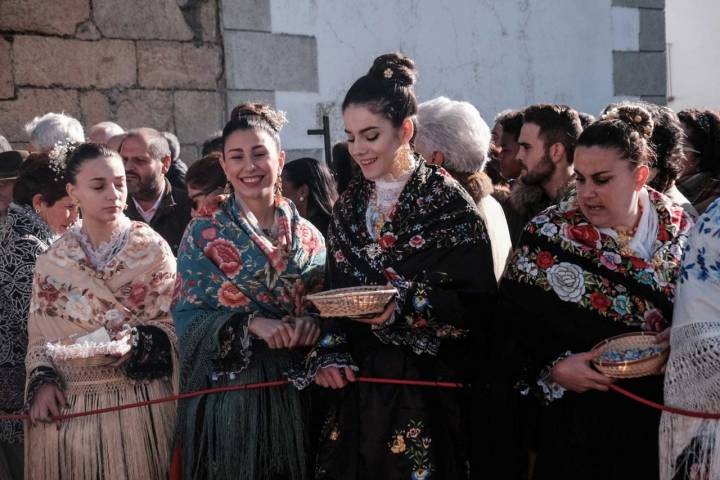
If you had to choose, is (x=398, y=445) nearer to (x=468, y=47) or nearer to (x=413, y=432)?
(x=413, y=432)

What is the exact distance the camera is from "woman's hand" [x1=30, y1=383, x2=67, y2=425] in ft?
13.5

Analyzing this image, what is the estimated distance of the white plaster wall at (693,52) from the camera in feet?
58.6

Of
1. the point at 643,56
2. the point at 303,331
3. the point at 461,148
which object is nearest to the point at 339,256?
the point at 303,331

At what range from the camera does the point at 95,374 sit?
425cm

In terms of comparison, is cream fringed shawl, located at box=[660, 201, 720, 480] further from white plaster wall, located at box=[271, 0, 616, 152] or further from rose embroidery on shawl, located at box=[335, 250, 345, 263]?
white plaster wall, located at box=[271, 0, 616, 152]

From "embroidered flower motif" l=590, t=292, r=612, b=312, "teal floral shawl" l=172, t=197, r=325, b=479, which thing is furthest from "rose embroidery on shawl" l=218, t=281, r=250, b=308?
"embroidered flower motif" l=590, t=292, r=612, b=312

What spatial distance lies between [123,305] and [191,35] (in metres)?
3.79

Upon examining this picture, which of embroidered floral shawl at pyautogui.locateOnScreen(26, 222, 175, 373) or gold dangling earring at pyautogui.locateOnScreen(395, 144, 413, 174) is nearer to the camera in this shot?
gold dangling earring at pyautogui.locateOnScreen(395, 144, 413, 174)

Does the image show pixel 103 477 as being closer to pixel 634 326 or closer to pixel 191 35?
pixel 634 326

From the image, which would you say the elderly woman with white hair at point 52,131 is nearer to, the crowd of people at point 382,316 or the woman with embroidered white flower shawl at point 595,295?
the crowd of people at point 382,316

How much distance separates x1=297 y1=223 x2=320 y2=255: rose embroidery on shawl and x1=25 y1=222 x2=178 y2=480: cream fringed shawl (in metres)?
0.73

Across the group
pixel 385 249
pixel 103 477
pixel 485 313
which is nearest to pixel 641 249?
pixel 485 313

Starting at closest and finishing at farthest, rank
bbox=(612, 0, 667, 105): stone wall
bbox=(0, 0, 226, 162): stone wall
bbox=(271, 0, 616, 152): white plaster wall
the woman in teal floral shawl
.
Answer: the woman in teal floral shawl < bbox=(0, 0, 226, 162): stone wall < bbox=(271, 0, 616, 152): white plaster wall < bbox=(612, 0, 667, 105): stone wall

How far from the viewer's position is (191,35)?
24.8 feet
